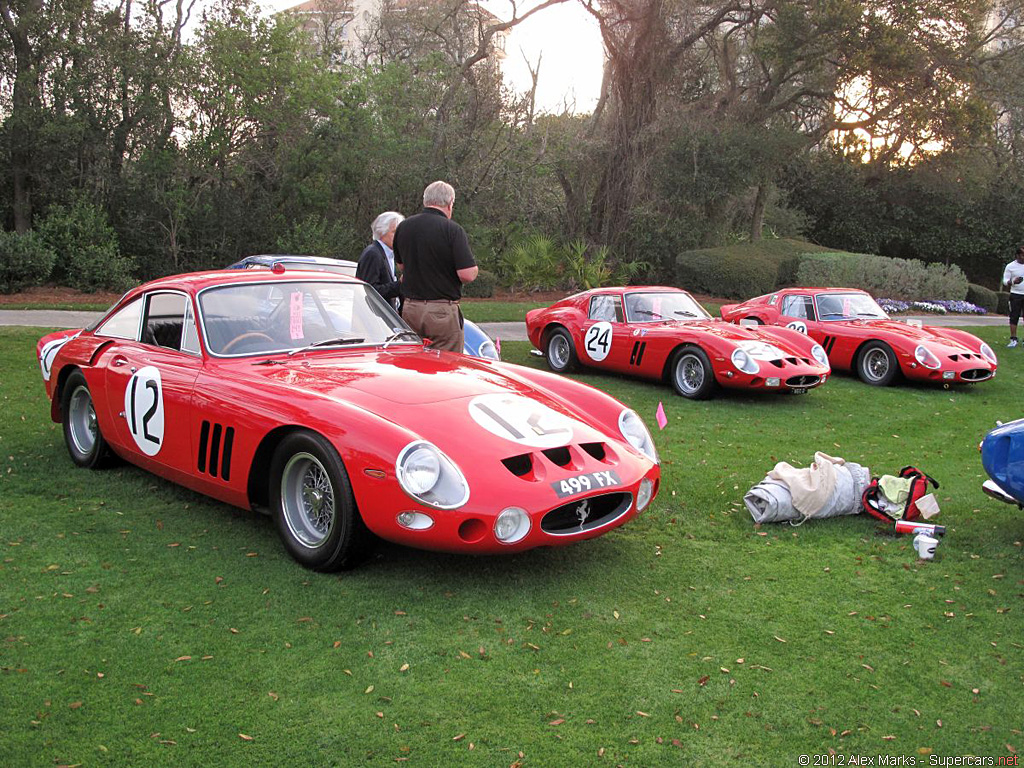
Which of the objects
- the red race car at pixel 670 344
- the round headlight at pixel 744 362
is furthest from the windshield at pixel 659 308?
the round headlight at pixel 744 362

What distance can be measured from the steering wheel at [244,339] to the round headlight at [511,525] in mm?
2001

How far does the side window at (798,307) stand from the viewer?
12164 mm

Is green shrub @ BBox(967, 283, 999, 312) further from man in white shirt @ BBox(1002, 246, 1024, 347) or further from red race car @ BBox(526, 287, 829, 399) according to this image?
red race car @ BBox(526, 287, 829, 399)

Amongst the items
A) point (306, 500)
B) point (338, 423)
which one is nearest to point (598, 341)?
point (306, 500)

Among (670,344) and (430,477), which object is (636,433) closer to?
(430,477)

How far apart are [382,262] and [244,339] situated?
88.7 inches

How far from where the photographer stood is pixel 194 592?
160 inches

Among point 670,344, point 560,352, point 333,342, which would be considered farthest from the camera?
point 560,352

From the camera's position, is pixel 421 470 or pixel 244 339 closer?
pixel 421 470

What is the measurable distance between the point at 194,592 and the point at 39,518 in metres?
1.50

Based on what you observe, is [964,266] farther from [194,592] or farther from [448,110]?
[194,592]

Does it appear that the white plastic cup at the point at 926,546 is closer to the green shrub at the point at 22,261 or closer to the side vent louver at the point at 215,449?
the side vent louver at the point at 215,449

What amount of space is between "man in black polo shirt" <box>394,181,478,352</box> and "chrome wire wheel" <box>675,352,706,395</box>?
3.95m

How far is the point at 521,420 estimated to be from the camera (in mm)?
4438
